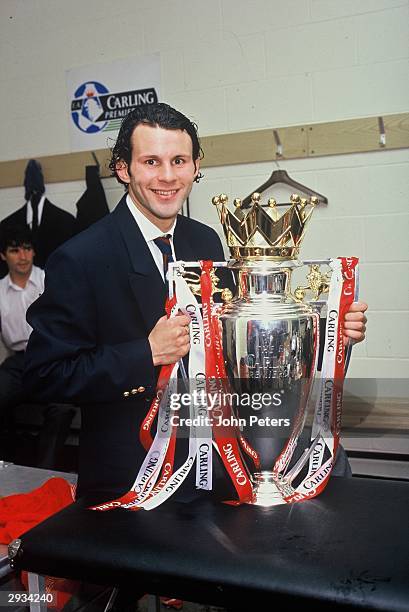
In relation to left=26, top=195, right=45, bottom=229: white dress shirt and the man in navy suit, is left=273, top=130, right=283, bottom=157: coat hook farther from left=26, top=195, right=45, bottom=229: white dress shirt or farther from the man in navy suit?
the man in navy suit

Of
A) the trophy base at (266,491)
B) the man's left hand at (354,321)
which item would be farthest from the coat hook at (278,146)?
the trophy base at (266,491)

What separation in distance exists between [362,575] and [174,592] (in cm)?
22

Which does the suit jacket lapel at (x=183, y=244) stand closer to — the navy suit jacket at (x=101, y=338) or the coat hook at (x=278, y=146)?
the navy suit jacket at (x=101, y=338)

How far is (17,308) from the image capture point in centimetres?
306

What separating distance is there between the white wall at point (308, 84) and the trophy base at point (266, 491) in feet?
5.32

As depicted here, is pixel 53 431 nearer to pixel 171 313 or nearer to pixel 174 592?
pixel 171 313

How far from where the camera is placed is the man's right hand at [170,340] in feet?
3.58

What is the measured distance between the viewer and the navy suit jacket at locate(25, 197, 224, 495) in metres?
1.20

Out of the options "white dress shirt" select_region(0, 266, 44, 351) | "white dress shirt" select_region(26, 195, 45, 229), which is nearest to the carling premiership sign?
"white dress shirt" select_region(26, 195, 45, 229)

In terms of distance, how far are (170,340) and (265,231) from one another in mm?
248

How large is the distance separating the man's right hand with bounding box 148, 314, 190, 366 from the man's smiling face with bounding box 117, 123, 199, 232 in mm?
357

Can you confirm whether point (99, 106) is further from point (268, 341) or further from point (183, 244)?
point (268, 341)

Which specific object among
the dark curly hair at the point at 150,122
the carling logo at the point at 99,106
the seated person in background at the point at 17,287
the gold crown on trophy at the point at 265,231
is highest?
the carling logo at the point at 99,106

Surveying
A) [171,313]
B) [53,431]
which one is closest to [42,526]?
[171,313]
